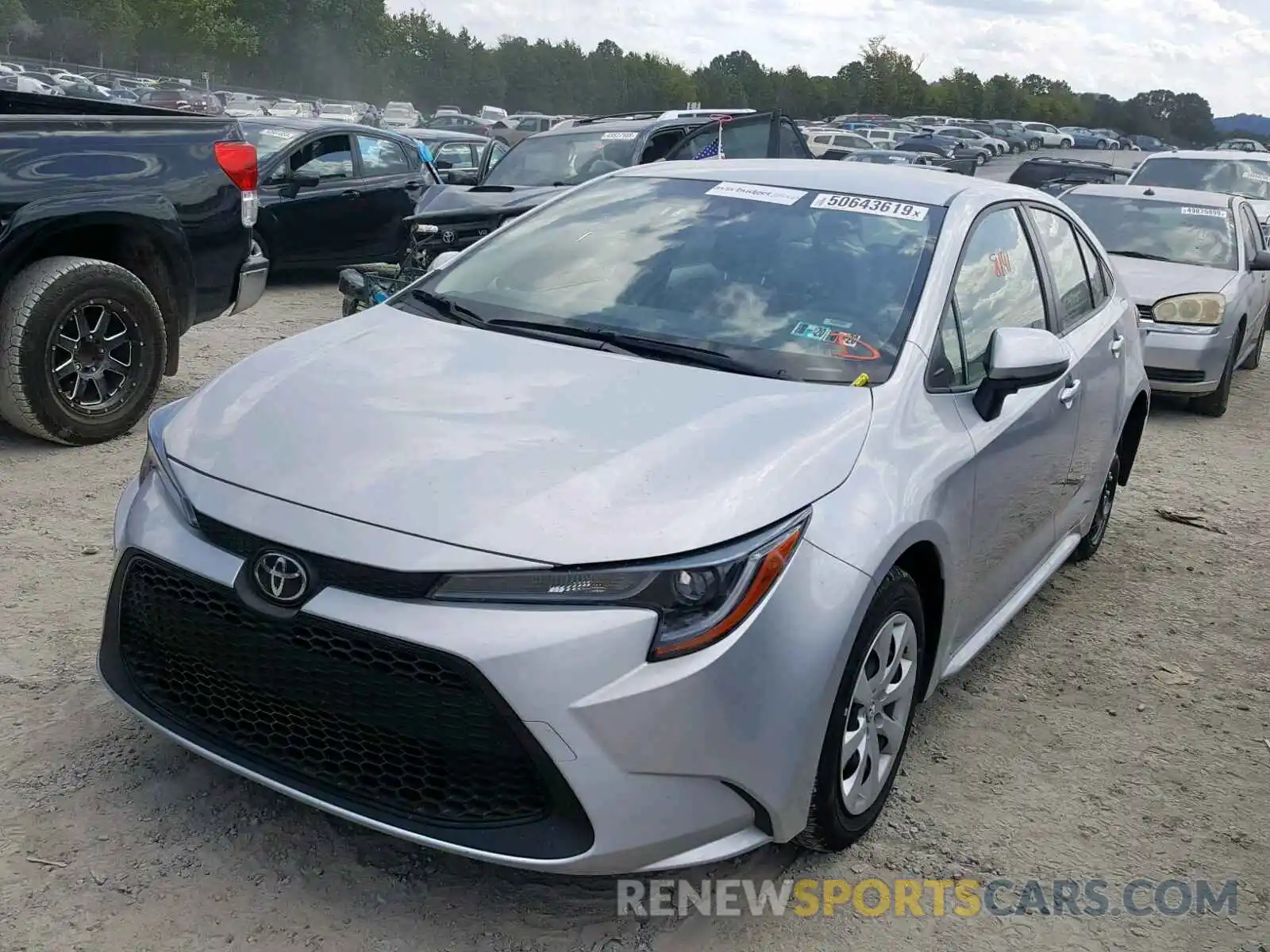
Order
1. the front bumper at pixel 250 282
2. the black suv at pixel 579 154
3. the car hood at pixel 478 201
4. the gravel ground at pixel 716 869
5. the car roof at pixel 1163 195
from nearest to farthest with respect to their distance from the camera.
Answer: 1. the gravel ground at pixel 716 869
2. the front bumper at pixel 250 282
3. the car hood at pixel 478 201
4. the black suv at pixel 579 154
5. the car roof at pixel 1163 195

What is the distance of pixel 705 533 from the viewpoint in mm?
2447

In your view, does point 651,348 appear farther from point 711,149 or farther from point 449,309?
point 711,149

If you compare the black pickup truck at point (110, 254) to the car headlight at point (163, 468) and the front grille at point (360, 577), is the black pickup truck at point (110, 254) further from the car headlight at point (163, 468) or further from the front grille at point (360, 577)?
the front grille at point (360, 577)

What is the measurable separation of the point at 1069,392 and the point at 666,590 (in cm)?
217

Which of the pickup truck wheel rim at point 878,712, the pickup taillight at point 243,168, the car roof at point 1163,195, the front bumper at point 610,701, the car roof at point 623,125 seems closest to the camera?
the front bumper at point 610,701

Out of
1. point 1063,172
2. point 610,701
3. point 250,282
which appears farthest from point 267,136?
point 1063,172

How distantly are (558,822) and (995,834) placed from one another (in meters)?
1.33

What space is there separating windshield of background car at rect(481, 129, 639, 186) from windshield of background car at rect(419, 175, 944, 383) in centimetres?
657

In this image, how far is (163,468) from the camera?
9.28ft

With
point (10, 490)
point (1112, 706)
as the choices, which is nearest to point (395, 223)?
point (10, 490)

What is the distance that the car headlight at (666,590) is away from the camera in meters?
2.36

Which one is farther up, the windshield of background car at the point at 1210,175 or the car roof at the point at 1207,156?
the car roof at the point at 1207,156

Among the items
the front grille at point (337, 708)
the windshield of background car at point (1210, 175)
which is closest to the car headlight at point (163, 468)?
the front grille at point (337, 708)

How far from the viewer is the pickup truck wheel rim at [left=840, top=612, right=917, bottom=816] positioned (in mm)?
2838
